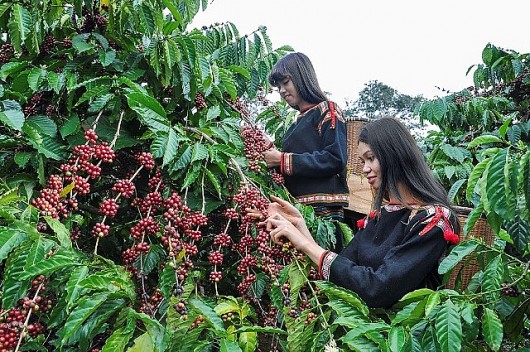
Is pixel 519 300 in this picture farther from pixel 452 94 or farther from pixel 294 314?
pixel 452 94

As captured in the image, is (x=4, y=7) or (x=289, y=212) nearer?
(x=4, y=7)

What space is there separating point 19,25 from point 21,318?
864 mm

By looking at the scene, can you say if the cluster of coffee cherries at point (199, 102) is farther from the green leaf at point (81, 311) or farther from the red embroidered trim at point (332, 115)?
the green leaf at point (81, 311)

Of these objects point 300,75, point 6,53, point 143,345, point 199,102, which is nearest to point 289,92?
point 300,75

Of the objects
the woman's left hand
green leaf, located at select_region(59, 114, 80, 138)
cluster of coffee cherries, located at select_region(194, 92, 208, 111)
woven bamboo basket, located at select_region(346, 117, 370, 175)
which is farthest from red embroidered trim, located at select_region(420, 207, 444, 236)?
woven bamboo basket, located at select_region(346, 117, 370, 175)

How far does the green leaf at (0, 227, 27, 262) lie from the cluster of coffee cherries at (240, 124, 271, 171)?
874mm

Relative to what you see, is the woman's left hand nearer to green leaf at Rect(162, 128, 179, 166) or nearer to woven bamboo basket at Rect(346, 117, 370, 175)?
green leaf at Rect(162, 128, 179, 166)

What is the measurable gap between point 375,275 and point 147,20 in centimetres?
101

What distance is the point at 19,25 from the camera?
154 cm

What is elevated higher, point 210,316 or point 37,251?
point 37,251

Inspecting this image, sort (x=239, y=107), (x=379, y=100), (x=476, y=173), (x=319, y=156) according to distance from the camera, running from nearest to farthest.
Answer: (x=476, y=173)
(x=239, y=107)
(x=319, y=156)
(x=379, y=100)

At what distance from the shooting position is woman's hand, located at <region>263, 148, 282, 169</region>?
7.14 ft

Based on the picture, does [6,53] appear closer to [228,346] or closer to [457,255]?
[228,346]

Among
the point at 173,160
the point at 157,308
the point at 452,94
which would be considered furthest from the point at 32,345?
the point at 452,94
